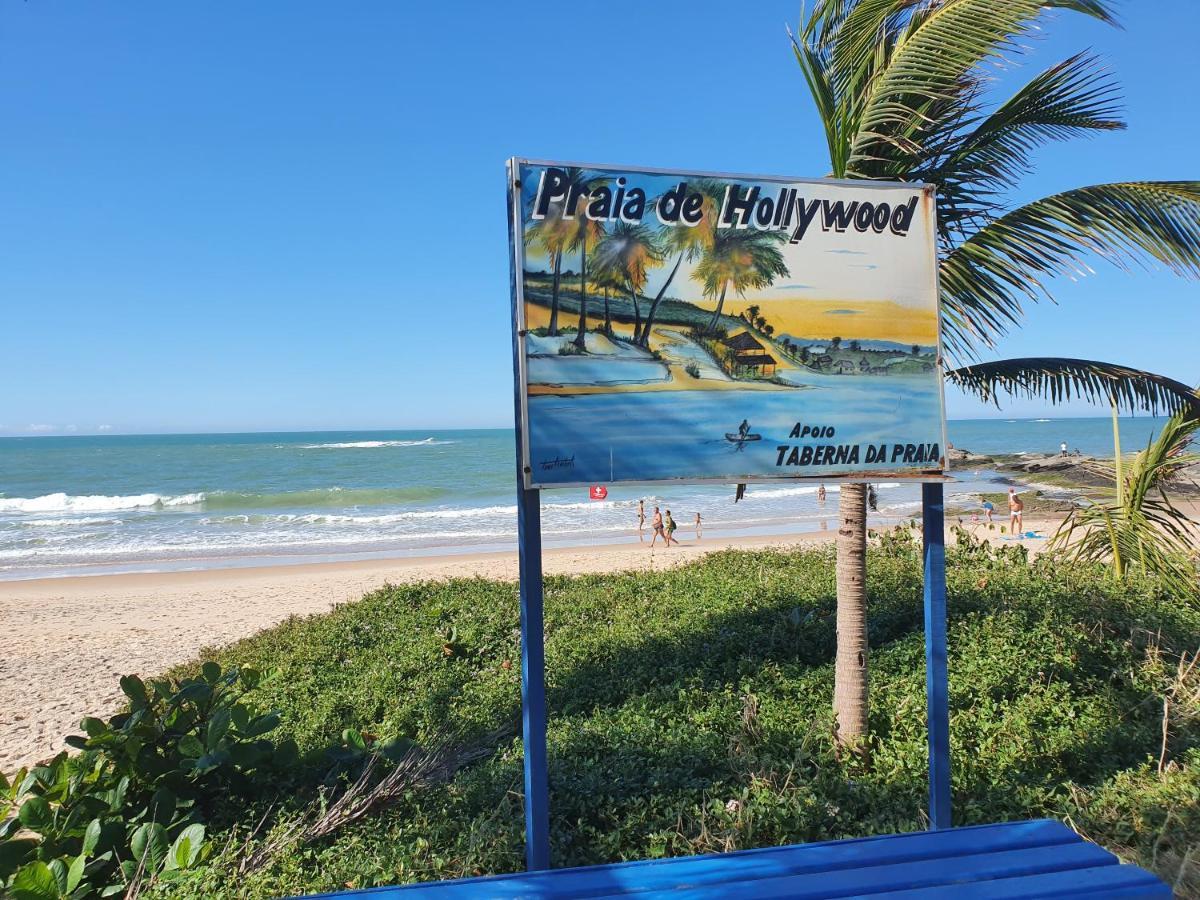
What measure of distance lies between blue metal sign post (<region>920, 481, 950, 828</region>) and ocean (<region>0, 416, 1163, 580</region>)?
1422mm

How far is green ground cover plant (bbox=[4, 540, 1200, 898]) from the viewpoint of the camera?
3217mm

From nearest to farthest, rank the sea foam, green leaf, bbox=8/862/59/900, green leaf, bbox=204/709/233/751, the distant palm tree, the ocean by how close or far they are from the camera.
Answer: green leaf, bbox=8/862/59/900
green leaf, bbox=204/709/233/751
the distant palm tree
the ocean
the sea foam

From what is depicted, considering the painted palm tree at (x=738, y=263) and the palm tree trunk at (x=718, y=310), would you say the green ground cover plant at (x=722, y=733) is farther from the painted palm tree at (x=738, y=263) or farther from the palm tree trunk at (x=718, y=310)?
the painted palm tree at (x=738, y=263)

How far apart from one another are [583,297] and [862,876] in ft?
7.10

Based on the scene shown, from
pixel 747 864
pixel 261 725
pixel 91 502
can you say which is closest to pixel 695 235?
pixel 747 864

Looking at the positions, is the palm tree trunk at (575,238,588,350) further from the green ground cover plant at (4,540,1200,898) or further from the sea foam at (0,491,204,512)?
the sea foam at (0,491,204,512)

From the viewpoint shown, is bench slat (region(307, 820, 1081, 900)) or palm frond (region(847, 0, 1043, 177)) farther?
palm frond (region(847, 0, 1043, 177))

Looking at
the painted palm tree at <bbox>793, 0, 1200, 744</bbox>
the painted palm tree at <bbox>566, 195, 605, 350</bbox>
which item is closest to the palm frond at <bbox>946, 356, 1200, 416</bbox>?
the painted palm tree at <bbox>793, 0, 1200, 744</bbox>

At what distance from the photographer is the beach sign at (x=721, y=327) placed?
2805 mm

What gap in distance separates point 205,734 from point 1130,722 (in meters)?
5.11

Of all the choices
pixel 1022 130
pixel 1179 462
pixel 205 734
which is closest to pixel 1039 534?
pixel 1179 462

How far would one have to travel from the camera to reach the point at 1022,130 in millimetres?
4391

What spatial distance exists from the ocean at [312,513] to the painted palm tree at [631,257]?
0.80 meters

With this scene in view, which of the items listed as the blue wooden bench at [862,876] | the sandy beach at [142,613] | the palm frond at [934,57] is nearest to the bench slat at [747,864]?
the blue wooden bench at [862,876]
